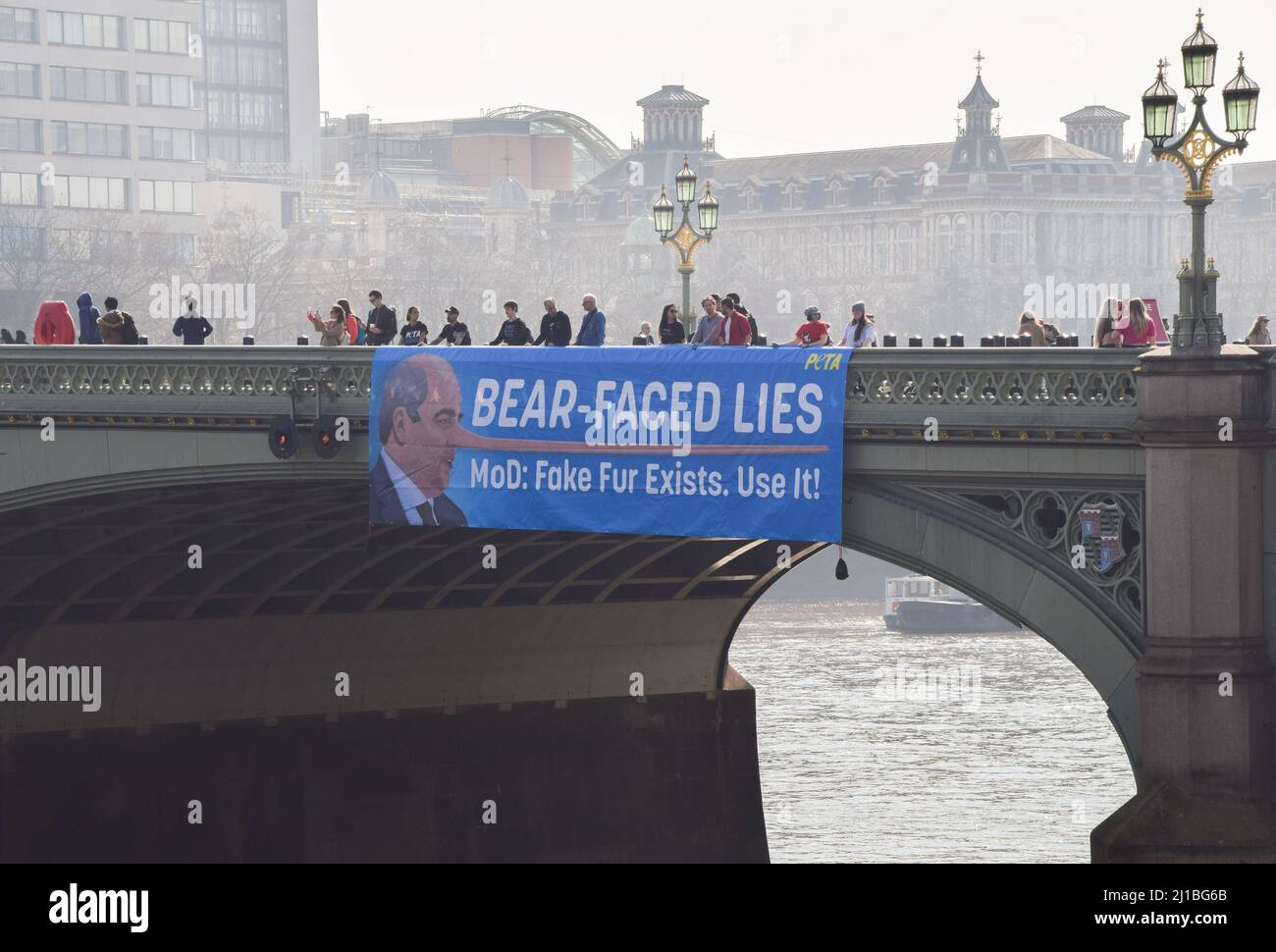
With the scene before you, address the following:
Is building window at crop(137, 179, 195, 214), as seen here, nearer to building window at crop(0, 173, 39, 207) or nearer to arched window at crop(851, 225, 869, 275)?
building window at crop(0, 173, 39, 207)

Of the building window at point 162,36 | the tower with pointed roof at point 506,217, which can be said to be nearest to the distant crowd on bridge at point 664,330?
the building window at point 162,36

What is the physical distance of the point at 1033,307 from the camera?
6850 inches

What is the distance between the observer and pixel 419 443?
98.0 feet

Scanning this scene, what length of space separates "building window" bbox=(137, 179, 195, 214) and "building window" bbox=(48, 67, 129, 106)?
5318 mm

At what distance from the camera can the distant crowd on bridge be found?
25188 millimetres

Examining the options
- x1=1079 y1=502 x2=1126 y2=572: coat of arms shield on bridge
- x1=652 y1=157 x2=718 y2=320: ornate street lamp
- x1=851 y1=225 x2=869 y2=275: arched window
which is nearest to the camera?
x1=1079 y1=502 x2=1126 y2=572: coat of arms shield on bridge

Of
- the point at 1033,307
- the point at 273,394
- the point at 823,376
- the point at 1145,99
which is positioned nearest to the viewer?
the point at 1145,99

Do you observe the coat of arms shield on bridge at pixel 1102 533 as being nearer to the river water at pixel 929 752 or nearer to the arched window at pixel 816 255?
A: the river water at pixel 929 752

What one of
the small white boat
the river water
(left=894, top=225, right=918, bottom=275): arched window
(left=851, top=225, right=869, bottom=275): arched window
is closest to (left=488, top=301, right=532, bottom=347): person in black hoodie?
the river water

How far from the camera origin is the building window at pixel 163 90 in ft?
427

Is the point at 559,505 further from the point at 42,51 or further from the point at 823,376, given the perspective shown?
the point at 42,51
